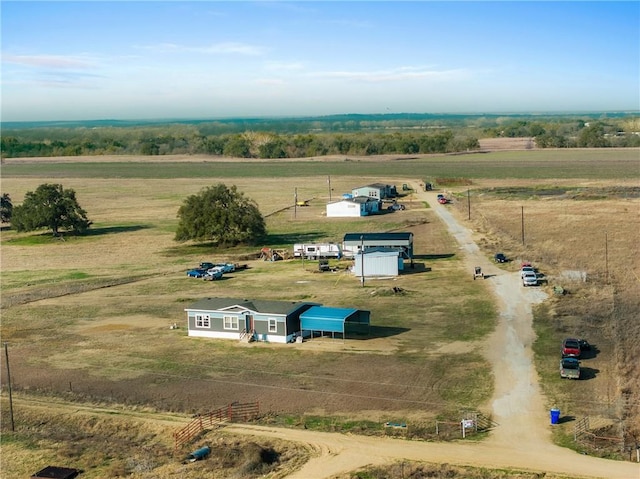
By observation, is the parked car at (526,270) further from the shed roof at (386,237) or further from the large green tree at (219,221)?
the large green tree at (219,221)

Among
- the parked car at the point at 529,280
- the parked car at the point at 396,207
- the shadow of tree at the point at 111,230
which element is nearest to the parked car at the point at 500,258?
the parked car at the point at 529,280

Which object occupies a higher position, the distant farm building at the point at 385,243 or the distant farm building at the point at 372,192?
the distant farm building at the point at 372,192

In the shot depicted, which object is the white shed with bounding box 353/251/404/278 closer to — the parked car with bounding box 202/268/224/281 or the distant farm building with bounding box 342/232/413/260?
the distant farm building with bounding box 342/232/413/260

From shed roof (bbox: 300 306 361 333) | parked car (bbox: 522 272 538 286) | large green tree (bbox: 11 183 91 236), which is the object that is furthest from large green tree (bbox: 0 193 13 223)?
parked car (bbox: 522 272 538 286)

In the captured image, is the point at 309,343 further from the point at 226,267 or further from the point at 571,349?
the point at 226,267

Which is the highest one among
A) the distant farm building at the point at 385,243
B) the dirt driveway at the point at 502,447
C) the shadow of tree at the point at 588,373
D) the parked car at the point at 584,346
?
the distant farm building at the point at 385,243

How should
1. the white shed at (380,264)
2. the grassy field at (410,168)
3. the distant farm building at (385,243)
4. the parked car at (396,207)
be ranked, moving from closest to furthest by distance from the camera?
the white shed at (380,264) < the distant farm building at (385,243) < the parked car at (396,207) < the grassy field at (410,168)

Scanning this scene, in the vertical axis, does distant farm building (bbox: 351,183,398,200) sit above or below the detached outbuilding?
above
